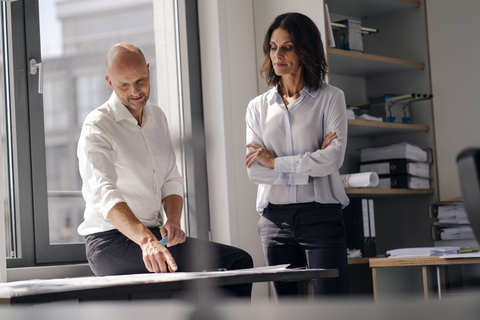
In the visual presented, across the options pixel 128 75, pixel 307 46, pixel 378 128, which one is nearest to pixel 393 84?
pixel 378 128

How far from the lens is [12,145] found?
232 centimetres

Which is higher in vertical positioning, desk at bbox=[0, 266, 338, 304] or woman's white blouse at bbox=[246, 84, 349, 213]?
woman's white blouse at bbox=[246, 84, 349, 213]

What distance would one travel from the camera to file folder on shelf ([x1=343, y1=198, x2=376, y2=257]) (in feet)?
9.38

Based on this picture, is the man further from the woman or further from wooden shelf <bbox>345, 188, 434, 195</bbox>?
wooden shelf <bbox>345, 188, 434, 195</bbox>

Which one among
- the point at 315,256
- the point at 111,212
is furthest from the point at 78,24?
the point at 315,256

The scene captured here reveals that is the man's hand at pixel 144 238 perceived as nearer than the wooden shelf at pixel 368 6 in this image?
Yes

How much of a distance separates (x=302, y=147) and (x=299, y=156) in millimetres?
79

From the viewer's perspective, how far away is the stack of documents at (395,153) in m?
3.02

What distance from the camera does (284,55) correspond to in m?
2.08

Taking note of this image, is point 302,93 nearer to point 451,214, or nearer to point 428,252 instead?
point 428,252

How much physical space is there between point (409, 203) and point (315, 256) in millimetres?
1609

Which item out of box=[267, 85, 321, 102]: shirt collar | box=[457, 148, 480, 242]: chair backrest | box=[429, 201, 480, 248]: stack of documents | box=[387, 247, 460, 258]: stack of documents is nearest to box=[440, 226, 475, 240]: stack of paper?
box=[429, 201, 480, 248]: stack of documents

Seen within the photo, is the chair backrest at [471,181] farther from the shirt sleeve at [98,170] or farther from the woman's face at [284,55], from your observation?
the woman's face at [284,55]

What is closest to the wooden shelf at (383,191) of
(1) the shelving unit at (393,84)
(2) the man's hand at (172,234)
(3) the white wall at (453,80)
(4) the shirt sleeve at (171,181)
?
(1) the shelving unit at (393,84)
